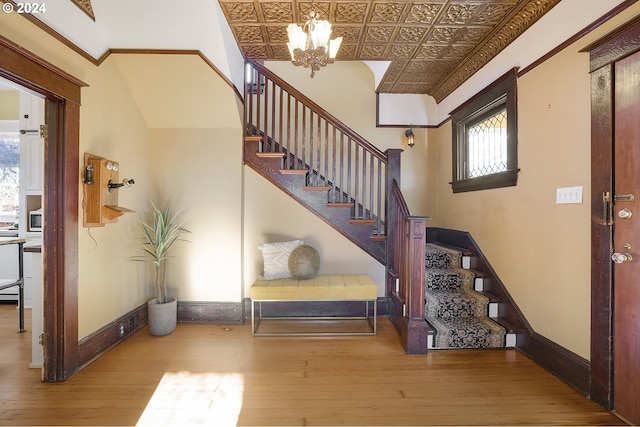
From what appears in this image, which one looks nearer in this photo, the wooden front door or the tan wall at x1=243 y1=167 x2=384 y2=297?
the wooden front door

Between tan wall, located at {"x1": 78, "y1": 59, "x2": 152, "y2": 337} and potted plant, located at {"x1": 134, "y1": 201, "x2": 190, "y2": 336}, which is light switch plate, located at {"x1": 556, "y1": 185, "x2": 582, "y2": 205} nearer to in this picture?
potted plant, located at {"x1": 134, "y1": 201, "x2": 190, "y2": 336}

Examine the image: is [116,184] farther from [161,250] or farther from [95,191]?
[161,250]

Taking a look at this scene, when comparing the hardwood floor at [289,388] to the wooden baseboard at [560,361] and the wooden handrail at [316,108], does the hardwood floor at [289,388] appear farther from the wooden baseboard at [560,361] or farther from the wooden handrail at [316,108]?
the wooden handrail at [316,108]

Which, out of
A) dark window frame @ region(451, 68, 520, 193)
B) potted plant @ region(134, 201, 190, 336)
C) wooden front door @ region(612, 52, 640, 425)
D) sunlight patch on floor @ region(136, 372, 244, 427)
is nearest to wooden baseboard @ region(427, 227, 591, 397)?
wooden front door @ region(612, 52, 640, 425)

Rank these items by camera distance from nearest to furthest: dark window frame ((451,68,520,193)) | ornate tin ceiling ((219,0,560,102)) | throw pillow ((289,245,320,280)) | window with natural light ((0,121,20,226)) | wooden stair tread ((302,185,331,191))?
ornate tin ceiling ((219,0,560,102)), dark window frame ((451,68,520,193)), throw pillow ((289,245,320,280)), wooden stair tread ((302,185,331,191)), window with natural light ((0,121,20,226))

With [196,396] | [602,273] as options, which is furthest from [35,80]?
[602,273]

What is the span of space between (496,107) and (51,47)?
4149mm

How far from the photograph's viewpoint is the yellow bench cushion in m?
3.05

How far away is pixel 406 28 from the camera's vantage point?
2.96 metres

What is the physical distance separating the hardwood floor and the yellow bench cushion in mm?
443

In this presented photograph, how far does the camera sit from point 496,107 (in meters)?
3.28

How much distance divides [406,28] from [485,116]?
1426 mm

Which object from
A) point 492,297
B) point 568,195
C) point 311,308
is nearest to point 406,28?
point 568,195

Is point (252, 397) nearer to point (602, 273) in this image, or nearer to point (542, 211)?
point (602, 273)
